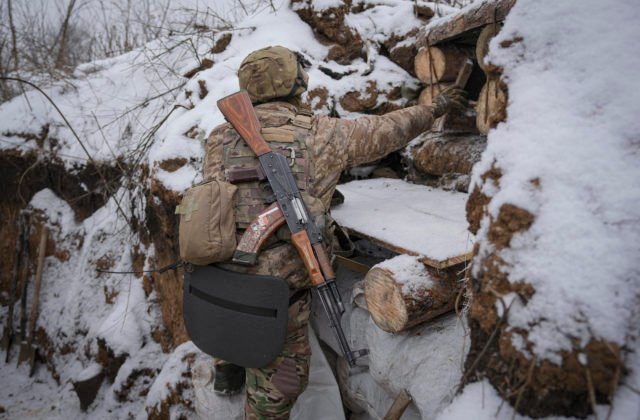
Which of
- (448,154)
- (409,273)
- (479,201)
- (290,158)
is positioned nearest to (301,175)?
(290,158)

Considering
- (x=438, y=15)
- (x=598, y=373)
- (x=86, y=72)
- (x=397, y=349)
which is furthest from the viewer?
(x=86, y=72)

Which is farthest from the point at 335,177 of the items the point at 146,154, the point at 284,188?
the point at 146,154

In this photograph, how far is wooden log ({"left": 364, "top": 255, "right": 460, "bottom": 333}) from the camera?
1.50 meters

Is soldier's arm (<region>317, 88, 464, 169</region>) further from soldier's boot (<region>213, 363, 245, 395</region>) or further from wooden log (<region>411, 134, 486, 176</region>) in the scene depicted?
soldier's boot (<region>213, 363, 245, 395</region>)

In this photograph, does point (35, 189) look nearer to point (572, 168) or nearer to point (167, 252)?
point (167, 252)

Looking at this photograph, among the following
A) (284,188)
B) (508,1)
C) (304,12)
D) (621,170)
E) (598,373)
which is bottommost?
(598,373)

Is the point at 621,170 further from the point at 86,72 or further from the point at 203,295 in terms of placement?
the point at 86,72

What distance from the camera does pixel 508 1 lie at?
191 centimetres

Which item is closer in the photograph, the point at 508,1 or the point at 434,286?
the point at 434,286

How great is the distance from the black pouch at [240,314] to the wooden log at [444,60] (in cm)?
184

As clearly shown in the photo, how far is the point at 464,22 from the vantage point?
2166 millimetres

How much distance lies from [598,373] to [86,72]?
6799 mm

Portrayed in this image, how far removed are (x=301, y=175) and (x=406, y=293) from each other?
2.75 ft

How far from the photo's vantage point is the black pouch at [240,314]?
183cm
